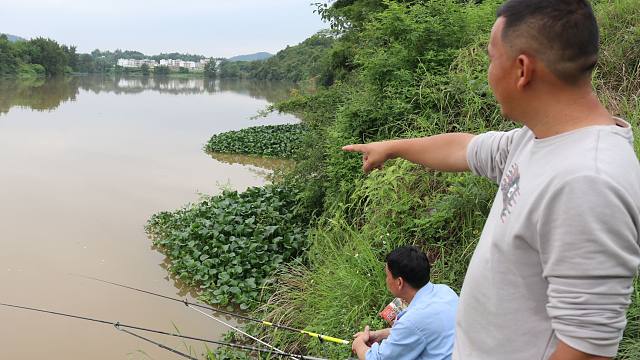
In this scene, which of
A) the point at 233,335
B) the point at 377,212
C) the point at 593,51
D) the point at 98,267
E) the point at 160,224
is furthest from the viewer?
the point at 160,224

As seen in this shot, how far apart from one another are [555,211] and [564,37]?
33 centimetres

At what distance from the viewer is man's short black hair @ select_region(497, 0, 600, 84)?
3.12 ft

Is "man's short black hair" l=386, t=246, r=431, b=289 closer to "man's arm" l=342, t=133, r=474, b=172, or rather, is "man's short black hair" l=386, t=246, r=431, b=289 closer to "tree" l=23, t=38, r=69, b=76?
"man's arm" l=342, t=133, r=474, b=172

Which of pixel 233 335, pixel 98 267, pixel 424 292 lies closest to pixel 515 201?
pixel 424 292

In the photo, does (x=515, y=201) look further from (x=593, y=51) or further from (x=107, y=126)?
(x=107, y=126)

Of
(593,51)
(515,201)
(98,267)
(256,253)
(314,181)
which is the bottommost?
(98,267)

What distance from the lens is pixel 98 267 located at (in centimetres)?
746

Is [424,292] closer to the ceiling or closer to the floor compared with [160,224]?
closer to the ceiling

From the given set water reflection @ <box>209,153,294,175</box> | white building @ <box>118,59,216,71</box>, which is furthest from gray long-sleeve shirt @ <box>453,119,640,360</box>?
white building @ <box>118,59,216,71</box>

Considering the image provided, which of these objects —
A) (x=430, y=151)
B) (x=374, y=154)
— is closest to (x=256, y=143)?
(x=374, y=154)

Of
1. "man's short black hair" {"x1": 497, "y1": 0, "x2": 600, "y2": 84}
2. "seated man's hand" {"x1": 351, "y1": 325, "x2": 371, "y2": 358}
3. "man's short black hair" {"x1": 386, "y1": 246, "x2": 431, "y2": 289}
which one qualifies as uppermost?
"man's short black hair" {"x1": 497, "y1": 0, "x2": 600, "y2": 84}

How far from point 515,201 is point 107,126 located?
24297mm

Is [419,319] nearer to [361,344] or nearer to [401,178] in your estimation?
[361,344]

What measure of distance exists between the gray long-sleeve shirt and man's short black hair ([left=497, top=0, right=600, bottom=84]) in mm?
127
